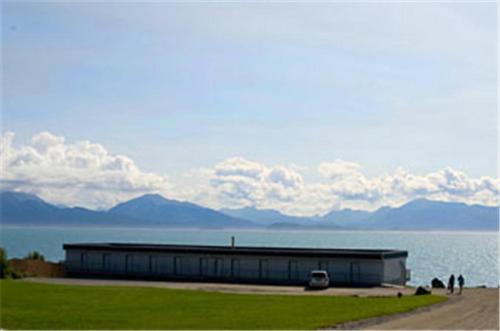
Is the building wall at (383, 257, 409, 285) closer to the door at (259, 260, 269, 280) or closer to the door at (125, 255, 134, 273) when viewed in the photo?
the door at (259, 260, 269, 280)

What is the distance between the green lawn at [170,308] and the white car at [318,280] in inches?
393

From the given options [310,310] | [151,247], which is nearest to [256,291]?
[310,310]

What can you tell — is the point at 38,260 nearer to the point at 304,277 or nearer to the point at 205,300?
the point at 304,277

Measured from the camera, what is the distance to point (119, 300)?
4184 centimetres

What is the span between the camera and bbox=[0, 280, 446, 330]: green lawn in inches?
1249

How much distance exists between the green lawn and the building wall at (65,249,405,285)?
14.3m

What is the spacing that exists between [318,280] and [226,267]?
35.5 ft

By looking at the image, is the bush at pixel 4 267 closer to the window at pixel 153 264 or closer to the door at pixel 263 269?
the window at pixel 153 264

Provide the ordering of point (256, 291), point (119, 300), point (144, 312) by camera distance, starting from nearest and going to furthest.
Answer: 1. point (144, 312)
2. point (119, 300)
3. point (256, 291)

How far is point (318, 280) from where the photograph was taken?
58000 millimetres

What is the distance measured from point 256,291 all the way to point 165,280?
47.1 feet

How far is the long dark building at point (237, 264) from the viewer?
62.9 meters

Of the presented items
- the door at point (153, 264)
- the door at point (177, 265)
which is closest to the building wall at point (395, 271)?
the door at point (177, 265)

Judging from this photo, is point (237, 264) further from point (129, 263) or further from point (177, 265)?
point (129, 263)
